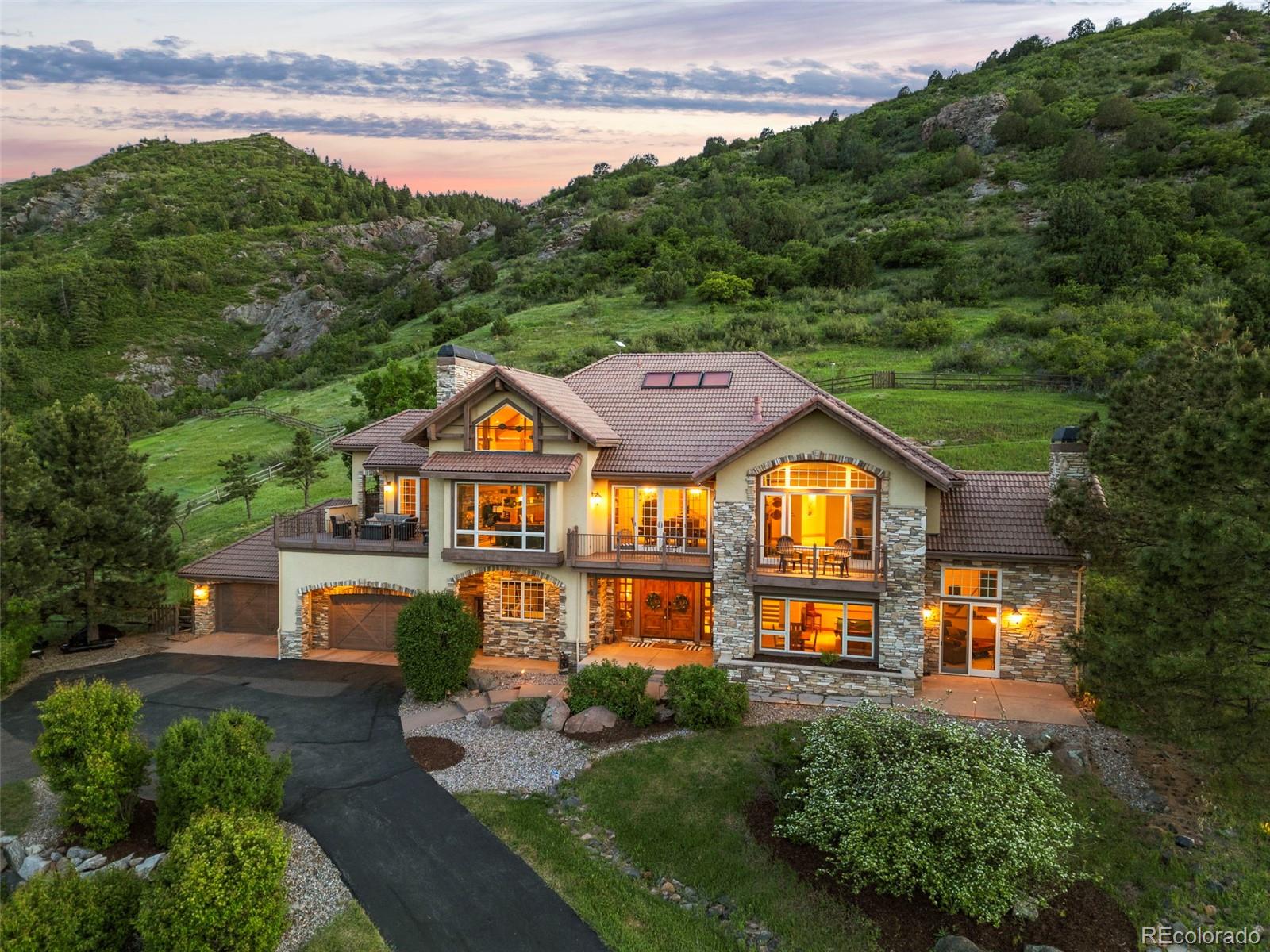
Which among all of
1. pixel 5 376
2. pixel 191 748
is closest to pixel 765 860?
pixel 191 748

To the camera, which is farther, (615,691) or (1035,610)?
(1035,610)

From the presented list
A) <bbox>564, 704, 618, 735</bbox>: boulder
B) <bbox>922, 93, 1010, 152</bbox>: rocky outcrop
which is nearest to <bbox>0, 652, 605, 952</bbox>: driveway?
<bbox>564, 704, 618, 735</bbox>: boulder

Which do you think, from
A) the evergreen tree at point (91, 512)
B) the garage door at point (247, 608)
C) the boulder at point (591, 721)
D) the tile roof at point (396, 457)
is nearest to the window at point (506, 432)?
the tile roof at point (396, 457)

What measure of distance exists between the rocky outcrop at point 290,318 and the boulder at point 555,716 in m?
86.1

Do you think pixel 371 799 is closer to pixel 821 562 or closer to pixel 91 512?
pixel 821 562

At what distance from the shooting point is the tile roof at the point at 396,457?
2142cm

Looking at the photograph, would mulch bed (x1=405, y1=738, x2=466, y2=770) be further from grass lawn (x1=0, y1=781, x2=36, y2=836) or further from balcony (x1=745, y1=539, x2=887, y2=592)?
balcony (x1=745, y1=539, x2=887, y2=592)

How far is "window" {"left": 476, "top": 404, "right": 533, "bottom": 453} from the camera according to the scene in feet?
64.0

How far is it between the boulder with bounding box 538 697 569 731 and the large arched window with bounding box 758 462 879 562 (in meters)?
6.34

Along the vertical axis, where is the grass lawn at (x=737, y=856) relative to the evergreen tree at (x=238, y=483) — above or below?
below

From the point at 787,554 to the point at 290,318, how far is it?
3875 inches

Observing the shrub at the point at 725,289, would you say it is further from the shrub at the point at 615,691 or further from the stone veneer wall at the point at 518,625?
the shrub at the point at 615,691

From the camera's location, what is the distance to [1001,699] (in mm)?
16406

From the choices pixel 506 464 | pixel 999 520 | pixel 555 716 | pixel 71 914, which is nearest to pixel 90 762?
pixel 71 914
